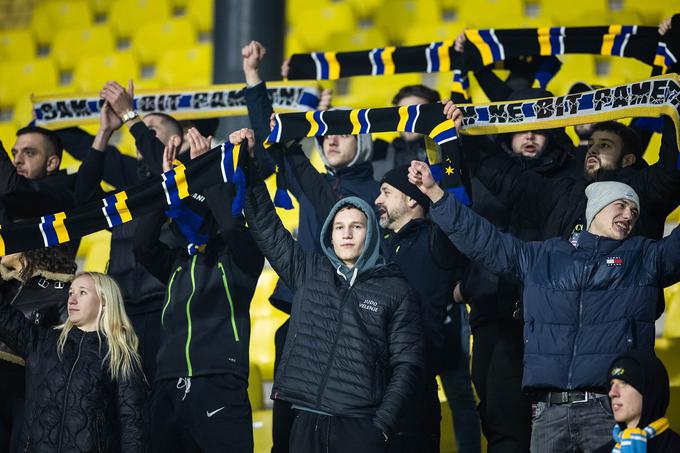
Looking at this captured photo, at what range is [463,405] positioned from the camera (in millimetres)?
4605

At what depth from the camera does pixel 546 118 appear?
469cm

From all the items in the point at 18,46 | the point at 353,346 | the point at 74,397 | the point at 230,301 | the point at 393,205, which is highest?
the point at 18,46

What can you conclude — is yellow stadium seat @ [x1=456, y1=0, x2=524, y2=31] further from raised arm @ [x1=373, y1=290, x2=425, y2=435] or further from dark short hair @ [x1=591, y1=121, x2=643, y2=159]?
raised arm @ [x1=373, y1=290, x2=425, y2=435]

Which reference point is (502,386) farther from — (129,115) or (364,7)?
(364,7)

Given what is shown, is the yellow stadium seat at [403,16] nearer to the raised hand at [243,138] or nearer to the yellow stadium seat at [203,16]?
the yellow stadium seat at [203,16]

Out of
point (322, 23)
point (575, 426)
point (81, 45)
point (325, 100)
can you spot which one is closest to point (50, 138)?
point (325, 100)

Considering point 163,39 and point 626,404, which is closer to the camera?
point 626,404

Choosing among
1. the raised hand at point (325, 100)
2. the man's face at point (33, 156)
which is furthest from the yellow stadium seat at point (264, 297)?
the man's face at point (33, 156)

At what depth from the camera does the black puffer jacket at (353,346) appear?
12.3 ft

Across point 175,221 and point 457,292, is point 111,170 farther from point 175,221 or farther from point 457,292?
point 457,292

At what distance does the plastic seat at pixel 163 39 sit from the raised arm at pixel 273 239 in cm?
499

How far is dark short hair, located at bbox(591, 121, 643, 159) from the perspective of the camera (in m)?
4.46

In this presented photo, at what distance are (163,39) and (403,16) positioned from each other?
206 centimetres

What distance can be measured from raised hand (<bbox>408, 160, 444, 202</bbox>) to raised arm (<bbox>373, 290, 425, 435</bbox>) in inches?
14.2
